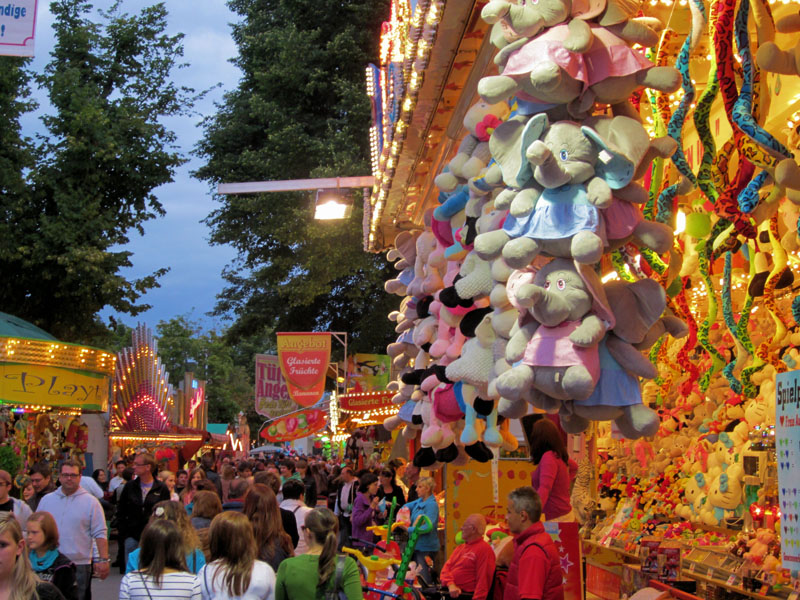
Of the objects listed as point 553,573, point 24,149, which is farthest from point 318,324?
point 553,573

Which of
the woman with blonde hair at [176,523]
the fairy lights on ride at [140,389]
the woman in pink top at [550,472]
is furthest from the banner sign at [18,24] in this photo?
the fairy lights on ride at [140,389]

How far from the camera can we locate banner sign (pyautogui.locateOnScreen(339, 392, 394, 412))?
1884 centimetres

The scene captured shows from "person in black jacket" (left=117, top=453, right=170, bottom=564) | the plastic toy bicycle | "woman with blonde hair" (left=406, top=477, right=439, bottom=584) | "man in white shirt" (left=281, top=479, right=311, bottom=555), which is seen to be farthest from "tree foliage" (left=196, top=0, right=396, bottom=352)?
the plastic toy bicycle

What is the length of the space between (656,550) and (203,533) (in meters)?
3.62

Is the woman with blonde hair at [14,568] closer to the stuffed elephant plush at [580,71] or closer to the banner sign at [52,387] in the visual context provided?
the stuffed elephant plush at [580,71]

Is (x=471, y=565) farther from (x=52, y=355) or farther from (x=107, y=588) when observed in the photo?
(x=52, y=355)

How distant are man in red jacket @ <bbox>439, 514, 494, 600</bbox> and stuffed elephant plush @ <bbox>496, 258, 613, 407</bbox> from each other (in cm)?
361

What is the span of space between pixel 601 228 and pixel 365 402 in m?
16.0

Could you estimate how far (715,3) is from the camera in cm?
380

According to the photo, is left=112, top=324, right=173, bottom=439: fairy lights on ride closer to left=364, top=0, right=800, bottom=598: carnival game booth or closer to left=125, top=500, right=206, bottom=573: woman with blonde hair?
left=364, top=0, right=800, bottom=598: carnival game booth

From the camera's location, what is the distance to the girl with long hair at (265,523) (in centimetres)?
675

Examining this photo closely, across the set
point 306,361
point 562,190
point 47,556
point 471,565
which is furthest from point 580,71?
point 306,361

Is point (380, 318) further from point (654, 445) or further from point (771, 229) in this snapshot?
point (771, 229)

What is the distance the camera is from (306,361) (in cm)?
2173
